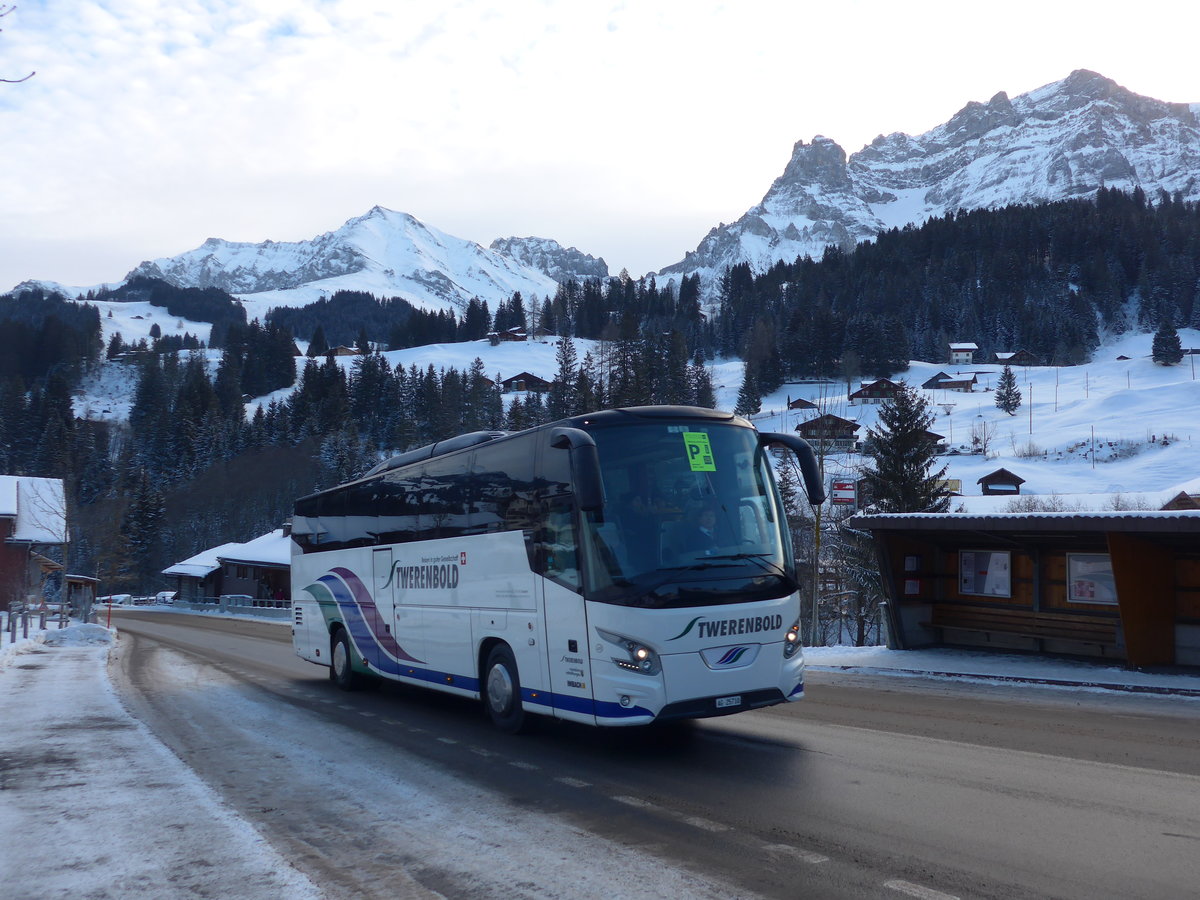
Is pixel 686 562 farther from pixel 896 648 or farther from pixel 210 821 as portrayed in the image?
pixel 896 648

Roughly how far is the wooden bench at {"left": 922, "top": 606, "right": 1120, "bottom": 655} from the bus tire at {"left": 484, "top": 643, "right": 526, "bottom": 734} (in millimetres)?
10433

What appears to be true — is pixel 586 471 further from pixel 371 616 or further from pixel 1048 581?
pixel 1048 581

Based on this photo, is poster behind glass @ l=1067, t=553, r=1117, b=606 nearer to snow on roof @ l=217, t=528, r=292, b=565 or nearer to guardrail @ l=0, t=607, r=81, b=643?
guardrail @ l=0, t=607, r=81, b=643

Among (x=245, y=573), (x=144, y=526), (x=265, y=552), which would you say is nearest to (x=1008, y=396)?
(x=265, y=552)

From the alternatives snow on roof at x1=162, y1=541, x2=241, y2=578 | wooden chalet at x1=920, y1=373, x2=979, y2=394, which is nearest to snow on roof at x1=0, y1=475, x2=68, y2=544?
snow on roof at x1=162, y1=541, x2=241, y2=578

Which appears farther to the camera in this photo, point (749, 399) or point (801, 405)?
point (749, 399)

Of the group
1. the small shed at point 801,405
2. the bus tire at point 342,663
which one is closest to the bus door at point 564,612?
the bus tire at point 342,663

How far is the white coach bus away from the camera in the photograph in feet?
27.9

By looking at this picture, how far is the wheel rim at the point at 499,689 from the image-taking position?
413 inches

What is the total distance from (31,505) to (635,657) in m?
55.4

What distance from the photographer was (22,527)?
52.1 metres

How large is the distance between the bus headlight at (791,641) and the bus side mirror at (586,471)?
2351 millimetres

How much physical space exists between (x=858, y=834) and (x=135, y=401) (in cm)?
16503

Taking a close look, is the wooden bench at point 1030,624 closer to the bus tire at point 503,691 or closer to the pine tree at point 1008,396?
the bus tire at point 503,691
